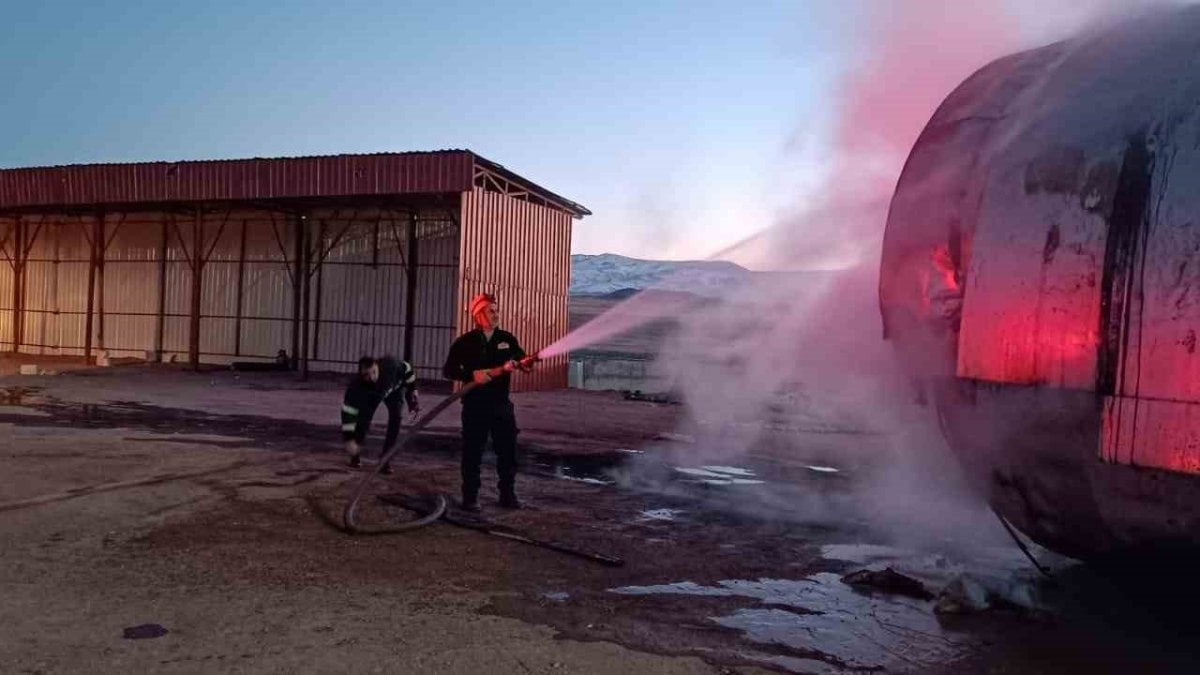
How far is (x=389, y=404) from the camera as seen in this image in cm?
923

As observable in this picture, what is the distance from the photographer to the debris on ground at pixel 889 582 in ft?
17.5

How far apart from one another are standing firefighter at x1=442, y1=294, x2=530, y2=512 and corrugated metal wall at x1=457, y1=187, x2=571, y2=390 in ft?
40.3

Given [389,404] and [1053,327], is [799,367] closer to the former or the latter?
[389,404]

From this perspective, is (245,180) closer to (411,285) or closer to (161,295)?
(411,285)

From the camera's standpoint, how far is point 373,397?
8922mm

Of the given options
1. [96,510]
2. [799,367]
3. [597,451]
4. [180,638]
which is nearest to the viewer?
[180,638]

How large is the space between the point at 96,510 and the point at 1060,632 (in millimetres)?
6190

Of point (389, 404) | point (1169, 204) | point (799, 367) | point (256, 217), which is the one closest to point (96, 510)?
point (389, 404)

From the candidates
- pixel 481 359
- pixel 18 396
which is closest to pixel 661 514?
pixel 481 359

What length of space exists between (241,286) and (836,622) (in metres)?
A: 25.1

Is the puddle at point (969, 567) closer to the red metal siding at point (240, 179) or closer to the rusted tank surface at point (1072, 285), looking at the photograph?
the rusted tank surface at point (1072, 285)

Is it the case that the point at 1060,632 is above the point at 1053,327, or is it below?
below

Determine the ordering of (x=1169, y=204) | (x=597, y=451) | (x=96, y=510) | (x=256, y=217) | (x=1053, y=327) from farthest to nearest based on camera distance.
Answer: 1. (x=256, y=217)
2. (x=597, y=451)
3. (x=96, y=510)
4. (x=1053, y=327)
5. (x=1169, y=204)

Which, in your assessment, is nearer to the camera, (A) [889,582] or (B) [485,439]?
(A) [889,582]
